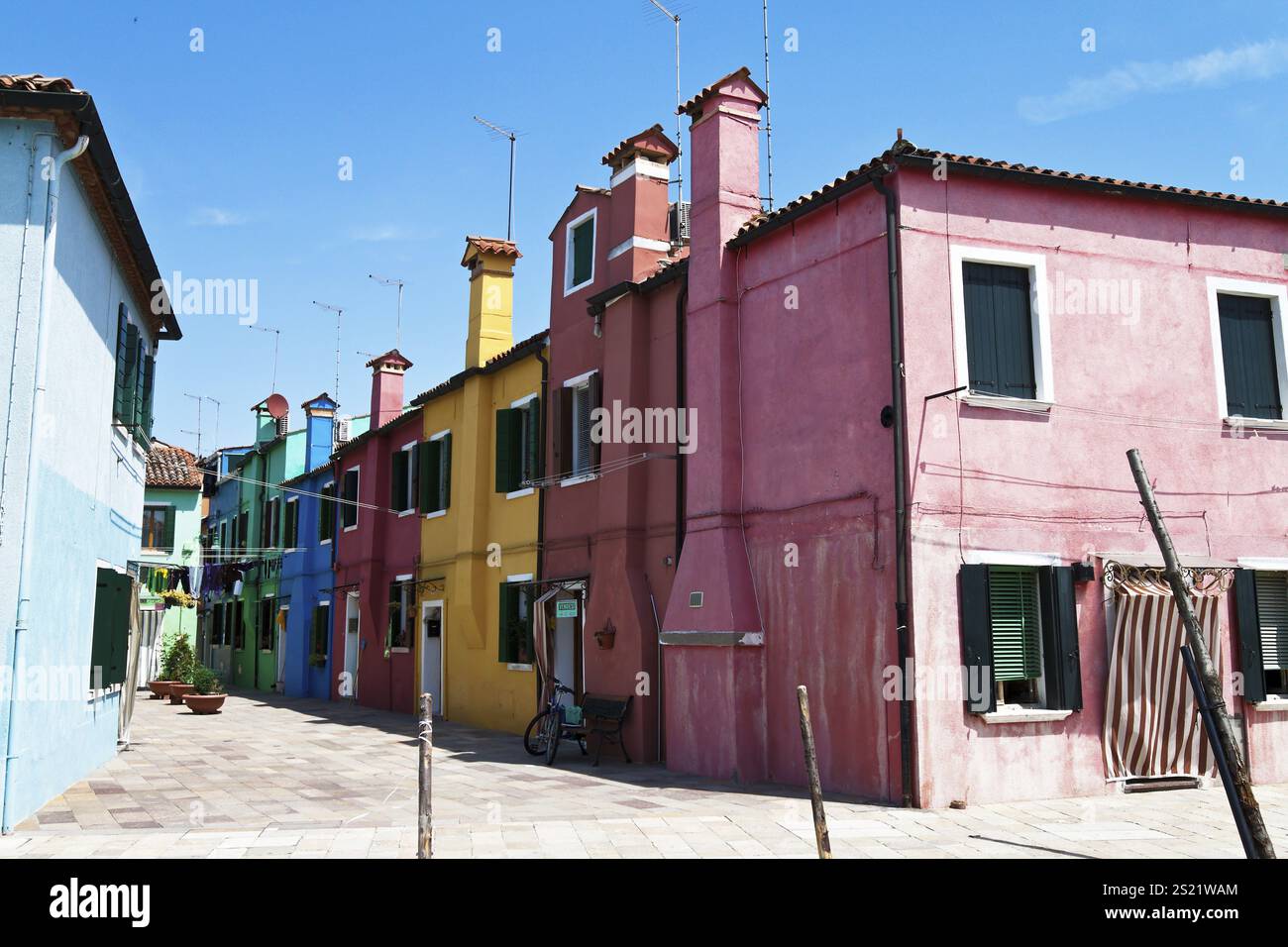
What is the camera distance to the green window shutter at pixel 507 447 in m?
18.2

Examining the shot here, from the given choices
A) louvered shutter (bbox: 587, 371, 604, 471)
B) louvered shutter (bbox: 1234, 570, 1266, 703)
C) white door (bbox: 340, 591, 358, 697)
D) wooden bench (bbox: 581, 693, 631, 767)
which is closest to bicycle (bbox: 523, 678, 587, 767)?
wooden bench (bbox: 581, 693, 631, 767)

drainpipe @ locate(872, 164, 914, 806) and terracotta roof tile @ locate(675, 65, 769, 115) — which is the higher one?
terracotta roof tile @ locate(675, 65, 769, 115)

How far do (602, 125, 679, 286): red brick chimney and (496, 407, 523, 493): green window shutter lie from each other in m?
3.56

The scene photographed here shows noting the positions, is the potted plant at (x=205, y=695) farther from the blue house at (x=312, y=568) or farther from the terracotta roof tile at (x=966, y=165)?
the terracotta roof tile at (x=966, y=165)

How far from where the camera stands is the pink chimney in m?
12.6

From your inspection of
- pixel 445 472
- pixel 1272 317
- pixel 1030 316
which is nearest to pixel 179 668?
pixel 445 472

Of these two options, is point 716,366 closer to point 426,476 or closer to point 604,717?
point 604,717

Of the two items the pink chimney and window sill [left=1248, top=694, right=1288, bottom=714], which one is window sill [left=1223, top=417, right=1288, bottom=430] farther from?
the pink chimney

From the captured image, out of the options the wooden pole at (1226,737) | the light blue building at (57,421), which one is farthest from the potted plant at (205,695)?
the wooden pole at (1226,737)

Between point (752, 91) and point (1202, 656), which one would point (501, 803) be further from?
point (752, 91)

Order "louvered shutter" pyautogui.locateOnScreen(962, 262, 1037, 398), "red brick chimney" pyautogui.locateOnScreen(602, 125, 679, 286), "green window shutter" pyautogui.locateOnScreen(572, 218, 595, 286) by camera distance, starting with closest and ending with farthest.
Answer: "louvered shutter" pyautogui.locateOnScreen(962, 262, 1037, 398) → "red brick chimney" pyautogui.locateOnScreen(602, 125, 679, 286) → "green window shutter" pyautogui.locateOnScreen(572, 218, 595, 286)

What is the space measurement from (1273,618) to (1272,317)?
3.50 meters

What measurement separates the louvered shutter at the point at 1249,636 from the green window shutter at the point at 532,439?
32.6ft
